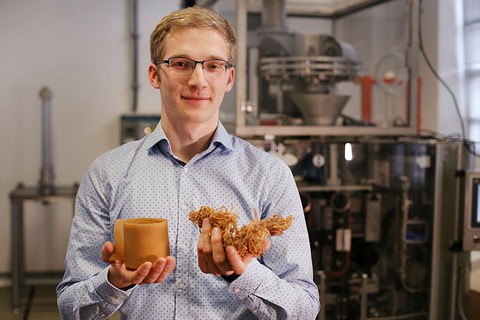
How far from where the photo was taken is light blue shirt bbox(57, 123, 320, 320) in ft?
4.23

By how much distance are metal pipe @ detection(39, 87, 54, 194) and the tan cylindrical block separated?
3702 millimetres

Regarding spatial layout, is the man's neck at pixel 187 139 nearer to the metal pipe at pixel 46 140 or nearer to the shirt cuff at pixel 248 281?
the shirt cuff at pixel 248 281

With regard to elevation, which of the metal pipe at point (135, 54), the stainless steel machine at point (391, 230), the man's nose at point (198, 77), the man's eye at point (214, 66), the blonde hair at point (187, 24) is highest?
the metal pipe at point (135, 54)

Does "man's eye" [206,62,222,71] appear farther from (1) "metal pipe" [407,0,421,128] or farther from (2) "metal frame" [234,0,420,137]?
(1) "metal pipe" [407,0,421,128]

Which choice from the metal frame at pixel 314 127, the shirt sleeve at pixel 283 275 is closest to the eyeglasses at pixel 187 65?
the shirt sleeve at pixel 283 275

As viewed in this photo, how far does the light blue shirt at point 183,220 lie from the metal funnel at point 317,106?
5.12 ft

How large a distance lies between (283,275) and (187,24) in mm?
527

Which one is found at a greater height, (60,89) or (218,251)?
(60,89)

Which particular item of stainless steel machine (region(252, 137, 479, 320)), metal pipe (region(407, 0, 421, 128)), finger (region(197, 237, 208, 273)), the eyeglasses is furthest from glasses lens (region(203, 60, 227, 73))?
metal pipe (region(407, 0, 421, 128))

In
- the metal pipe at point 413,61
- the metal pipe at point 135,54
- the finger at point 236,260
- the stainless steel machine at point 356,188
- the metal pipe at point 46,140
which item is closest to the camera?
the finger at point 236,260

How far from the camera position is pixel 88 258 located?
1.30 meters

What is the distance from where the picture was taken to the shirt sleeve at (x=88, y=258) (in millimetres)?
1234

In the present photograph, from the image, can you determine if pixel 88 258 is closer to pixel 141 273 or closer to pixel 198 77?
pixel 141 273

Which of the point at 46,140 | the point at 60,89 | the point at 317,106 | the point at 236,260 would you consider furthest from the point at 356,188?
the point at 60,89
